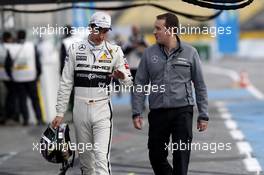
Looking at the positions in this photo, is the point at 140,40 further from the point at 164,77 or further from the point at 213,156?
the point at 164,77

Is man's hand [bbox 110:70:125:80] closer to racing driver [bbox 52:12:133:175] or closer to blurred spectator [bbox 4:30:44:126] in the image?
racing driver [bbox 52:12:133:175]

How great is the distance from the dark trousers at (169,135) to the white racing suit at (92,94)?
45 centimetres

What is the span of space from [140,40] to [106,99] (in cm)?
858

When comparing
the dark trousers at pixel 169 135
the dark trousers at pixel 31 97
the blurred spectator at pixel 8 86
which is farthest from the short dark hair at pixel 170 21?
the dark trousers at pixel 31 97

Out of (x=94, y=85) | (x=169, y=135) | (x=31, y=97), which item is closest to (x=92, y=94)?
(x=94, y=85)

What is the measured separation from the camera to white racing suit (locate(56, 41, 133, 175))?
7637 mm

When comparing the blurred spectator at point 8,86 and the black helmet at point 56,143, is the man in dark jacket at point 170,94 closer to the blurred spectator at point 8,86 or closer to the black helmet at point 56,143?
the black helmet at point 56,143

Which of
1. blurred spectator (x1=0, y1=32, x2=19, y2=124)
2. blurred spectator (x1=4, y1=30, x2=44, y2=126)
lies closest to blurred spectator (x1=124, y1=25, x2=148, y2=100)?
blurred spectator (x1=4, y1=30, x2=44, y2=126)

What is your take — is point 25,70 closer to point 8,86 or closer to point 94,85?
point 8,86

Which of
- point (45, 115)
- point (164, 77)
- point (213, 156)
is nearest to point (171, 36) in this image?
point (164, 77)

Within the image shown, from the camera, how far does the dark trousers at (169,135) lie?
7.67 meters

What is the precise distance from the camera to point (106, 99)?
7.74m

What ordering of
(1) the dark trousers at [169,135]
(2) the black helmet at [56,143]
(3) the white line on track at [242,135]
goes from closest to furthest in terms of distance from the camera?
(1) the dark trousers at [169,135] → (2) the black helmet at [56,143] → (3) the white line on track at [242,135]

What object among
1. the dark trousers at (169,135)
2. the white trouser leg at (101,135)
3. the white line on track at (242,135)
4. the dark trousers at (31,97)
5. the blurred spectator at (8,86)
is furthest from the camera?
the dark trousers at (31,97)
